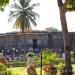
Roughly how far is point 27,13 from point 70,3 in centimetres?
5128

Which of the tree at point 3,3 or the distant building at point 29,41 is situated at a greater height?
the tree at point 3,3

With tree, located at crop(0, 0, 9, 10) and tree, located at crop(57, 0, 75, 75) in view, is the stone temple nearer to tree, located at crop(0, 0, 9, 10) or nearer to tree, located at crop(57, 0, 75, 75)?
tree, located at crop(57, 0, 75, 75)

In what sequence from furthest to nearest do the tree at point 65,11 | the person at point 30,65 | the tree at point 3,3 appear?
1. the person at point 30,65
2. the tree at point 65,11
3. the tree at point 3,3

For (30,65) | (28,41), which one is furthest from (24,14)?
(30,65)

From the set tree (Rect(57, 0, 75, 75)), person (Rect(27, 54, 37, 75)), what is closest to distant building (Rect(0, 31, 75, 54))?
person (Rect(27, 54, 37, 75))

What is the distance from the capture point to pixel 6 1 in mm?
15312

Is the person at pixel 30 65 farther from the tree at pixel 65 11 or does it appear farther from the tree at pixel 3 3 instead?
the tree at pixel 3 3

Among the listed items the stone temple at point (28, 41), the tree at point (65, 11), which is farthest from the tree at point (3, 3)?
the stone temple at point (28, 41)

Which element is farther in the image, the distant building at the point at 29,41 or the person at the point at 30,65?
the distant building at the point at 29,41

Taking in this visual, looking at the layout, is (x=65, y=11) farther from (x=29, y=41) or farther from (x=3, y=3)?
(x=29, y=41)

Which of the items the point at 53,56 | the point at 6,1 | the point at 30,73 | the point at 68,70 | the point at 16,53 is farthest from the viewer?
the point at 16,53

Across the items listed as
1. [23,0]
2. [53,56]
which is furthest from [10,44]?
[53,56]

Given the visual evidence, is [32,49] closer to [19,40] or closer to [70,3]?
[19,40]

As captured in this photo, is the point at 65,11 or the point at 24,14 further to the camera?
the point at 24,14
